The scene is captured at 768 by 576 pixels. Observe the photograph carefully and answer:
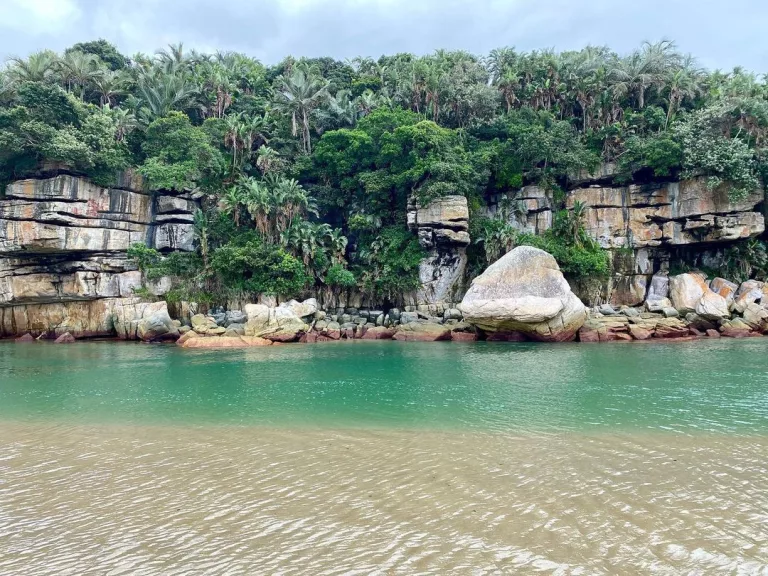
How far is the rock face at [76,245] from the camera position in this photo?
28531 millimetres

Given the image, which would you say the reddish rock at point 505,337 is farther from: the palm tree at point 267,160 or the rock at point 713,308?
the palm tree at point 267,160

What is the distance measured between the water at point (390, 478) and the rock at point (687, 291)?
17.0 m

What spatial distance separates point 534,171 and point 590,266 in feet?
25.5

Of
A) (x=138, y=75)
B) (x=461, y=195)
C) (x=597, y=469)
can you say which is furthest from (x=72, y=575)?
(x=138, y=75)

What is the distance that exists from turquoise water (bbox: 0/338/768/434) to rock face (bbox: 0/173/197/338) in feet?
31.3

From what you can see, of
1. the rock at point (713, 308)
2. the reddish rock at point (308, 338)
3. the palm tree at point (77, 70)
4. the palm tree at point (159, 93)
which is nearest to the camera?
the rock at point (713, 308)

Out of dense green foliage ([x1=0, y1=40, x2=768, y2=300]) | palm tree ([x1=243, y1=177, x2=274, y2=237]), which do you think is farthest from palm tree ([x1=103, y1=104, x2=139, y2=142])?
palm tree ([x1=243, y1=177, x2=274, y2=237])

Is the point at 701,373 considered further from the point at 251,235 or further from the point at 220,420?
the point at 251,235

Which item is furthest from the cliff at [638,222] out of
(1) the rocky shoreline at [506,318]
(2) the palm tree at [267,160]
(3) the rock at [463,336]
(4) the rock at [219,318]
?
(4) the rock at [219,318]

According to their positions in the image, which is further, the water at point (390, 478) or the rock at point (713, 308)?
the rock at point (713, 308)

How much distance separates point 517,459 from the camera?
656cm

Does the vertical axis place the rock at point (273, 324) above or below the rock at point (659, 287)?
below

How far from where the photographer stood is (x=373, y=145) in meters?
33.8

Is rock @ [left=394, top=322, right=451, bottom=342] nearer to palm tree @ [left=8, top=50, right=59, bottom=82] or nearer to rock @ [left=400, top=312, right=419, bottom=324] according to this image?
rock @ [left=400, top=312, right=419, bottom=324]
